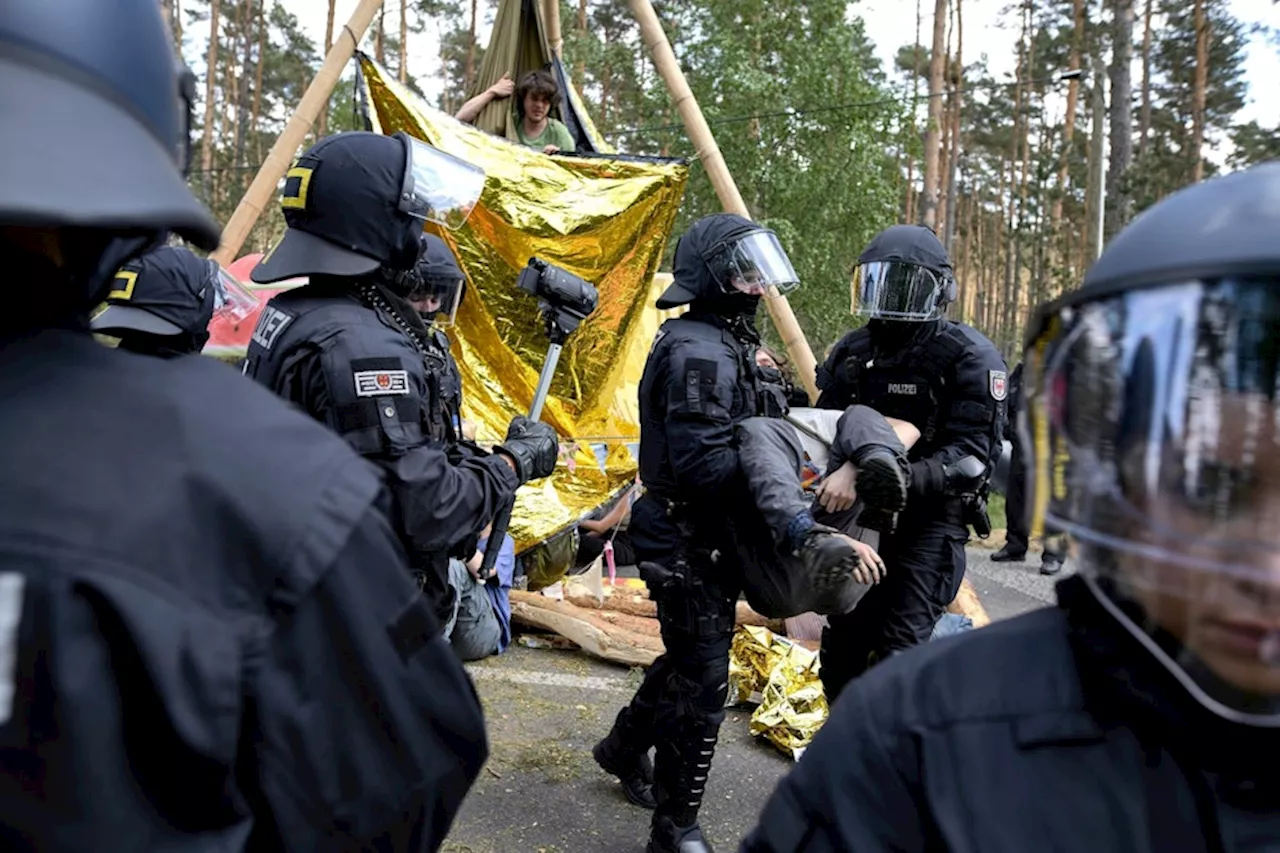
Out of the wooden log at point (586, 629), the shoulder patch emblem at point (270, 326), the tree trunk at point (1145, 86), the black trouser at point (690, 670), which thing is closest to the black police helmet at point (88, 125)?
the shoulder patch emblem at point (270, 326)

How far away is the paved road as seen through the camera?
365 cm

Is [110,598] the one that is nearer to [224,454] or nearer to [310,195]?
[224,454]

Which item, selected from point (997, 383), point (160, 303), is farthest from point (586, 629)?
point (160, 303)

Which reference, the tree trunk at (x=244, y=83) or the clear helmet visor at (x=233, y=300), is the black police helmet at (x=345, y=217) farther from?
the tree trunk at (x=244, y=83)

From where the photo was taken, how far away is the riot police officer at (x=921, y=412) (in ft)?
12.4

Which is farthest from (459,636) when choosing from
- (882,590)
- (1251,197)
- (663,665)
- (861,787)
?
(1251,197)

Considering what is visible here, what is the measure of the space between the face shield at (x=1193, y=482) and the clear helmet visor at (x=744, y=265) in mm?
2505

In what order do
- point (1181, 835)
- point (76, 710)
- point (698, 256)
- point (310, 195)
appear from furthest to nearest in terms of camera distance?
point (698, 256) < point (310, 195) < point (1181, 835) < point (76, 710)

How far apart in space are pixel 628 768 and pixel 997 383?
6.67 feet

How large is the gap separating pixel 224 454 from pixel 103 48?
1.20 feet

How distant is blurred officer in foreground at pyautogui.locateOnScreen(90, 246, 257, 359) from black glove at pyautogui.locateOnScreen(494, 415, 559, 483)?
130 centimetres

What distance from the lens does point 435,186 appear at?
9.04 ft

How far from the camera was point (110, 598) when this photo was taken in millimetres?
816

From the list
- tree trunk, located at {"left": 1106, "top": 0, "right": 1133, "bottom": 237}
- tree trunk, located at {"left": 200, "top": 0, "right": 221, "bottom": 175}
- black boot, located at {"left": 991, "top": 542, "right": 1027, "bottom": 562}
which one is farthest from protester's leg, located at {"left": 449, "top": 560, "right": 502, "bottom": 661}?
tree trunk, located at {"left": 200, "top": 0, "right": 221, "bottom": 175}
